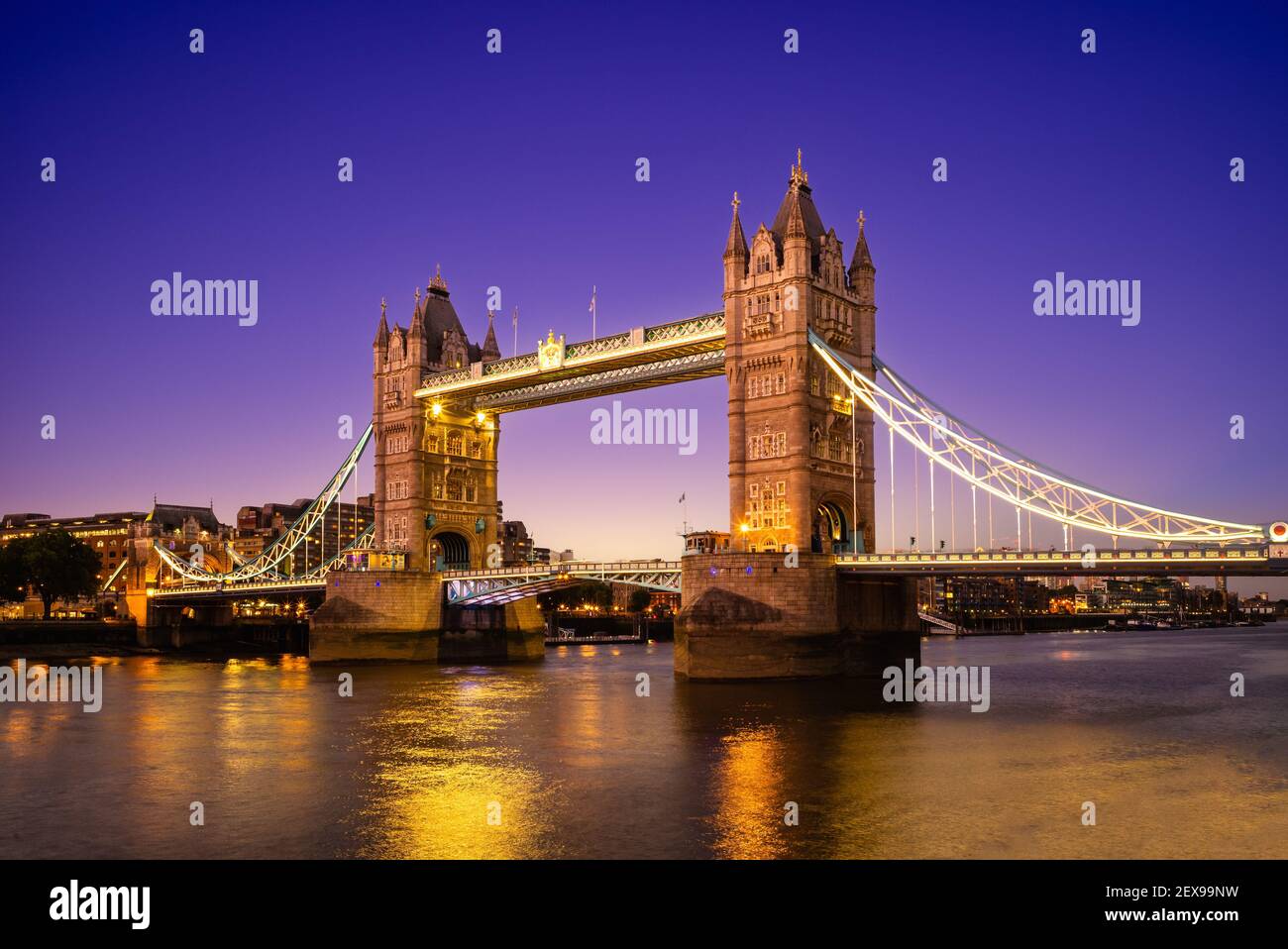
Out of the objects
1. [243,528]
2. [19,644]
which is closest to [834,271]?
[19,644]

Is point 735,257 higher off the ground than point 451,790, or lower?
higher

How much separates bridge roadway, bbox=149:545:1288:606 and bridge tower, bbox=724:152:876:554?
4.44 m

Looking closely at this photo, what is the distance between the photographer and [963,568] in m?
43.2

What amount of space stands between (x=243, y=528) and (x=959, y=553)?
Answer: 14976 centimetres

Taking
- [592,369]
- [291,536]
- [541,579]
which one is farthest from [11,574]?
[592,369]

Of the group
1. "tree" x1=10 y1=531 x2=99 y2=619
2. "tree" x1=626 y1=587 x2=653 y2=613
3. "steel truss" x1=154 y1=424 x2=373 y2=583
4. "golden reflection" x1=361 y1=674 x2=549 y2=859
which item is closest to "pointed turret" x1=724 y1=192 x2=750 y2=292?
"golden reflection" x1=361 y1=674 x2=549 y2=859

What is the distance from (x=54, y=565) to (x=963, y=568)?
8049cm

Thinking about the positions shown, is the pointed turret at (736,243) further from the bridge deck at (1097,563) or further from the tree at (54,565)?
the tree at (54,565)

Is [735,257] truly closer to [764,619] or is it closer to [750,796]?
[764,619]

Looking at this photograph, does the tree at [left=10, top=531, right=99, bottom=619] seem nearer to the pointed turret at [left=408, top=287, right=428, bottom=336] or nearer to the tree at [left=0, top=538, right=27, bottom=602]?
the tree at [left=0, top=538, right=27, bottom=602]

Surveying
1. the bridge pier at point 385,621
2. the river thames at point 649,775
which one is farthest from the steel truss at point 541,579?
the river thames at point 649,775

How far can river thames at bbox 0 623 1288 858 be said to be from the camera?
19.4 metres

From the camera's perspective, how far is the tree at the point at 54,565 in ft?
306
